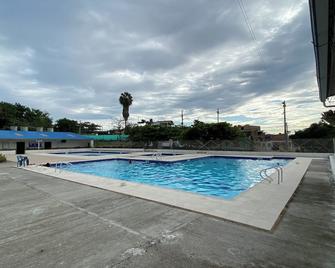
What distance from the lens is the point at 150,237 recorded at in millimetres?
2898

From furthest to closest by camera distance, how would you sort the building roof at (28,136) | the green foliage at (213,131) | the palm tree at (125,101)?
the palm tree at (125,101) < the building roof at (28,136) < the green foliage at (213,131)

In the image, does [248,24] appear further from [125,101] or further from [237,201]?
[125,101]

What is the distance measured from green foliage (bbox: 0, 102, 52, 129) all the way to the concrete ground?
146 feet

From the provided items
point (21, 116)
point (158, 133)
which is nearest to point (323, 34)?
point (158, 133)

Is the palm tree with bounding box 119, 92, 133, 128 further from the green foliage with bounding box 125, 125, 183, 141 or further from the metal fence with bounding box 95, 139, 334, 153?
the metal fence with bounding box 95, 139, 334, 153

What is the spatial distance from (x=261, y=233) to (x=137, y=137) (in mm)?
31117

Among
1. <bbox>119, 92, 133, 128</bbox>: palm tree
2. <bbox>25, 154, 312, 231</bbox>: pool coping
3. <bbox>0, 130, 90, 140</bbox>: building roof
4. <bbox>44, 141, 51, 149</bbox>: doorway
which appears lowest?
<bbox>25, 154, 312, 231</bbox>: pool coping

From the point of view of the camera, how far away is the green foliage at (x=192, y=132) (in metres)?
25.5

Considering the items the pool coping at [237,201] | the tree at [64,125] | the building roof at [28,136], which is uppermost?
the tree at [64,125]

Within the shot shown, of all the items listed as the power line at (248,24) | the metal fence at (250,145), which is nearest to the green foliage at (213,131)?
the metal fence at (250,145)

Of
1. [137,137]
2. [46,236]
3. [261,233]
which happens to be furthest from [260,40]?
[137,137]

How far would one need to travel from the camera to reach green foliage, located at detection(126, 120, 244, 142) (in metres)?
25.5

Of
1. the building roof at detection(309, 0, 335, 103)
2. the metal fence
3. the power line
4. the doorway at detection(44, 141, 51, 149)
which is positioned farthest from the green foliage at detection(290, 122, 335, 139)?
the doorway at detection(44, 141, 51, 149)

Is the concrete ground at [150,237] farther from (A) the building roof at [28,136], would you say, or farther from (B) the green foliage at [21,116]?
(B) the green foliage at [21,116]
